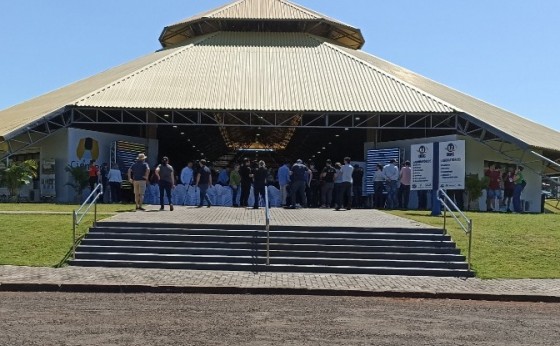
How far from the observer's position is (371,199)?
96.3ft

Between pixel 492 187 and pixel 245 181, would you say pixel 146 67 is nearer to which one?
pixel 245 181

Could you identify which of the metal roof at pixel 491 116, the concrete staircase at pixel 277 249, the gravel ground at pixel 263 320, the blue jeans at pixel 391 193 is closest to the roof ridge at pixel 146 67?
the metal roof at pixel 491 116

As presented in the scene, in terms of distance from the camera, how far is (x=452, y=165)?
2022 cm

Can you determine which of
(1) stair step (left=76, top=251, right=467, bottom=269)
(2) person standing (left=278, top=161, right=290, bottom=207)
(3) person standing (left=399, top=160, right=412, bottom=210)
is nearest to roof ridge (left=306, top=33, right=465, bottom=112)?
(3) person standing (left=399, top=160, right=412, bottom=210)

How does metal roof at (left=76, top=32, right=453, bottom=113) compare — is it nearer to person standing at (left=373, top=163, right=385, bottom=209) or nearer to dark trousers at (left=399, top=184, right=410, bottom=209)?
person standing at (left=373, top=163, right=385, bottom=209)

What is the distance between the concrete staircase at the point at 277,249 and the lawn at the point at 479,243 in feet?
1.81

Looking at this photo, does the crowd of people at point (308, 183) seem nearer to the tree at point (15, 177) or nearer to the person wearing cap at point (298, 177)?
the person wearing cap at point (298, 177)

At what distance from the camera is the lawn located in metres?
13.7

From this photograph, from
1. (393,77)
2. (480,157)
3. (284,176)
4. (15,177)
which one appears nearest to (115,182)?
(15,177)

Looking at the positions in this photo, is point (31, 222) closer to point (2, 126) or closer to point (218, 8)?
point (2, 126)

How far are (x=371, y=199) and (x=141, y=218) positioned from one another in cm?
1439

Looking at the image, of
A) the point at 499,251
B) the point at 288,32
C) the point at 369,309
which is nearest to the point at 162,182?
the point at 499,251

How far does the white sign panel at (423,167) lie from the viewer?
68.9 ft

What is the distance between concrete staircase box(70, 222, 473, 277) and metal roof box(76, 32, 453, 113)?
44.3 feet
